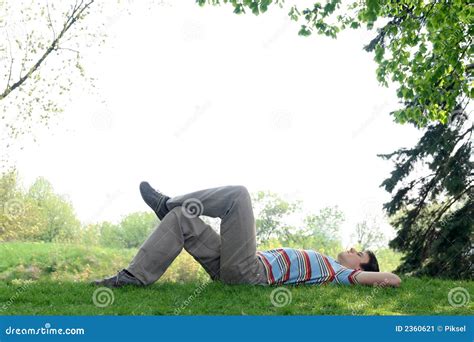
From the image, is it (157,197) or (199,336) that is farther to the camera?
(157,197)

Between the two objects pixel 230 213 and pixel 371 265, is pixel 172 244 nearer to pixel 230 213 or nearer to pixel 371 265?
pixel 230 213

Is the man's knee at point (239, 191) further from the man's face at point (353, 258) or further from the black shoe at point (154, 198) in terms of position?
the man's face at point (353, 258)

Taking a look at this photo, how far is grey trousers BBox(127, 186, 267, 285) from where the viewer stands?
4266 millimetres

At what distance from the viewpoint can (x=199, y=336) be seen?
138 inches

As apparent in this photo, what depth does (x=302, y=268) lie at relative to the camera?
4.76 m

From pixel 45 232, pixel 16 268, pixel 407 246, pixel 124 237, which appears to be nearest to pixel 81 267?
pixel 16 268

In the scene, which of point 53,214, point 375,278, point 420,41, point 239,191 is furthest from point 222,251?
point 53,214

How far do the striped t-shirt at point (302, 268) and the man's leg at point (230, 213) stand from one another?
1.02 ft

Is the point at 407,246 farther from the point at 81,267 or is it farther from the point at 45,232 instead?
the point at 45,232

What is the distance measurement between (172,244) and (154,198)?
1.25 ft

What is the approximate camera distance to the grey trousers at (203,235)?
14.0ft

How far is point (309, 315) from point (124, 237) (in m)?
10.9

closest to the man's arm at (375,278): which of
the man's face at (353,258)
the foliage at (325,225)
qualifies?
the man's face at (353,258)

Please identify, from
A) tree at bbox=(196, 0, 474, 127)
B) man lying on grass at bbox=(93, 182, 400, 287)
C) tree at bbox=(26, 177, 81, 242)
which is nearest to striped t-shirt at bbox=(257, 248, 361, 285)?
man lying on grass at bbox=(93, 182, 400, 287)
